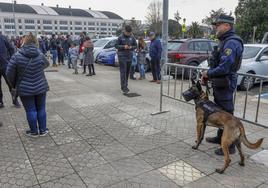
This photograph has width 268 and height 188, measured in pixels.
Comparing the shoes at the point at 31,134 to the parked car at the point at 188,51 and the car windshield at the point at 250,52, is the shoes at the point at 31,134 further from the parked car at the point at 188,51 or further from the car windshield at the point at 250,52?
the car windshield at the point at 250,52

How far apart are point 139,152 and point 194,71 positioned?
2044 millimetres

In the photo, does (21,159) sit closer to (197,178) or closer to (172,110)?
Result: (197,178)

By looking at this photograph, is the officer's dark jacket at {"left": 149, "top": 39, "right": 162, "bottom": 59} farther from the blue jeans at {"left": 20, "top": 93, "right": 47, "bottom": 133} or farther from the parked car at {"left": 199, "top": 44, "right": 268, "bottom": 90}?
the blue jeans at {"left": 20, "top": 93, "right": 47, "bottom": 133}

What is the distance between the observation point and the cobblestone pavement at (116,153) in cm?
332

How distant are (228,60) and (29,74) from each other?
312 cm

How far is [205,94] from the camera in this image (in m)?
3.96

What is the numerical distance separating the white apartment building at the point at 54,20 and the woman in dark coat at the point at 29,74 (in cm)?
9087

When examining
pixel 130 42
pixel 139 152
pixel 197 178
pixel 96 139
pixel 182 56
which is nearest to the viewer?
pixel 197 178

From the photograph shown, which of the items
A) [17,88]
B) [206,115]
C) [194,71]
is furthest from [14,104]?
[206,115]

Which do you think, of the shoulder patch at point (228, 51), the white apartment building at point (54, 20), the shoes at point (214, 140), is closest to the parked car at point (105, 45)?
the shoes at point (214, 140)

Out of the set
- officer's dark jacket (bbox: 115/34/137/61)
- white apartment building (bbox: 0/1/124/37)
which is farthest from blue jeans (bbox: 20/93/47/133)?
white apartment building (bbox: 0/1/124/37)

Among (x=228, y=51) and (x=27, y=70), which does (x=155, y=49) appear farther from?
(x=228, y=51)

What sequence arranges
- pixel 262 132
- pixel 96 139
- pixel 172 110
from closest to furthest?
pixel 96 139, pixel 262 132, pixel 172 110

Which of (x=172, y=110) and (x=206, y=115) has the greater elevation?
(x=206, y=115)
